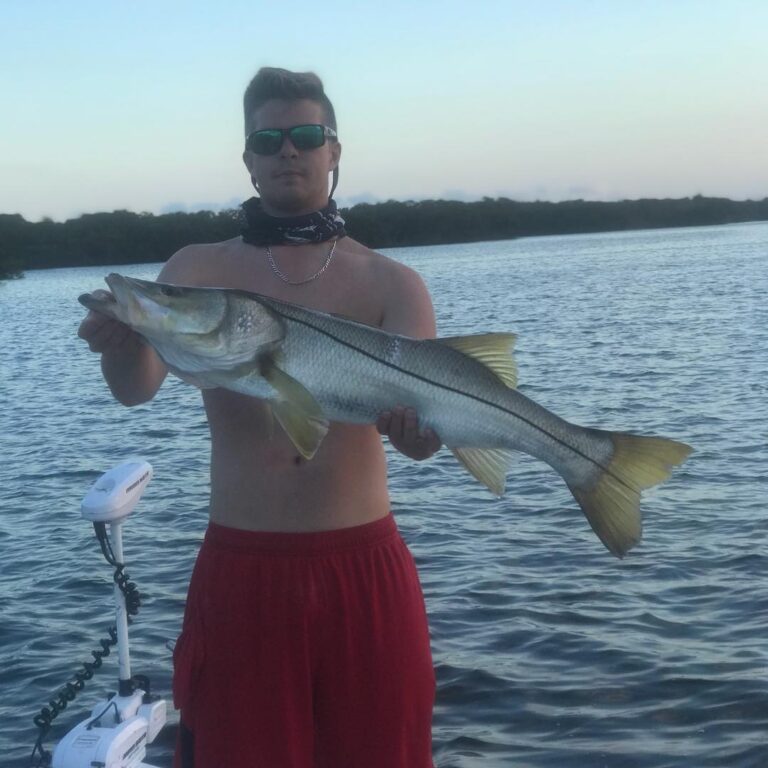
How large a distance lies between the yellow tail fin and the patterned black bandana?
118cm

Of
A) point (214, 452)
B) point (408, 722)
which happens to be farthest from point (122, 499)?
point (408, 722)

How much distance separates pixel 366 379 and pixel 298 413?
0.85ft

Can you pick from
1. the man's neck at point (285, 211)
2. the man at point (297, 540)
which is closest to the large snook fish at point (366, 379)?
the man at point (297, 540)

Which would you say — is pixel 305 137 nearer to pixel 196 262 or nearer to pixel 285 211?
pixel 285 211

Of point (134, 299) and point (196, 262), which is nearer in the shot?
point (134, 299)

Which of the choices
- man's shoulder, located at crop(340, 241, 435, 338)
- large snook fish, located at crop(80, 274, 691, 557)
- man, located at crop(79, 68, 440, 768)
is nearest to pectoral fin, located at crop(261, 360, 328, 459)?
large snook fish, located at crop(80, 274, 691, 557)

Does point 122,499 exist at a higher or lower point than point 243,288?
lower

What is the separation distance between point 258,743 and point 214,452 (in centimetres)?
94

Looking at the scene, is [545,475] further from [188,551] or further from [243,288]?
[243,288]

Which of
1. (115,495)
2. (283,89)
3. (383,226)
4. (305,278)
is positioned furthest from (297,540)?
(383,226)

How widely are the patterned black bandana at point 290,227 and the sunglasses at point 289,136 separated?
8.4 inches

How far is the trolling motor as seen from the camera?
13.5 ft

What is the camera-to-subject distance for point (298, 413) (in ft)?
10.7

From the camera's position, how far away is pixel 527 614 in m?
8.30
